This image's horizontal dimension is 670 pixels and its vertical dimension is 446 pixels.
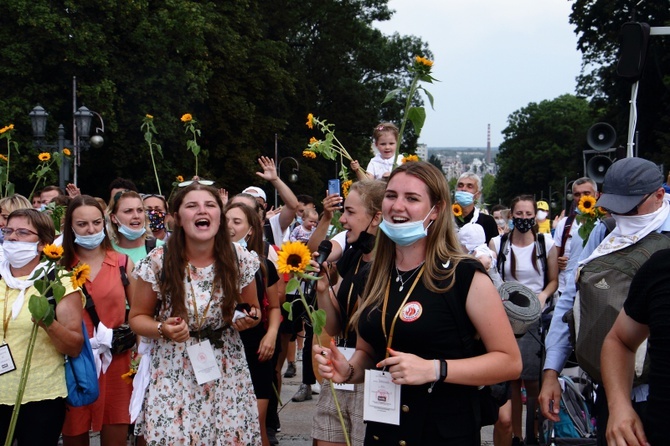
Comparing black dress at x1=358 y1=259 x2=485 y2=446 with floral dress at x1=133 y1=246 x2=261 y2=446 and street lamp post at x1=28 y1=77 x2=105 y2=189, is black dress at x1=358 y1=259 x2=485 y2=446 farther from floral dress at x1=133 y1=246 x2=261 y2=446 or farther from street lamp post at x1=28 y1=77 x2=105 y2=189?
street lamp post at x1=28 y1=77 x2=105 y2=189

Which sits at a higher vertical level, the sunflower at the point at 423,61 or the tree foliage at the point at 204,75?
the tree foliage at the point at 204,75

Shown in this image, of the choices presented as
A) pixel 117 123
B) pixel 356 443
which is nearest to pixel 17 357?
pixel 356 443

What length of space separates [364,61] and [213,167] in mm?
10847

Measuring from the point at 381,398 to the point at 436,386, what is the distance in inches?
8.4

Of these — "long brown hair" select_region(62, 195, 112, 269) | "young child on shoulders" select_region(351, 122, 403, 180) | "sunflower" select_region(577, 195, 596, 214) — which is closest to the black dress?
"long brown hair" select_region(62, 195, 112, 269)

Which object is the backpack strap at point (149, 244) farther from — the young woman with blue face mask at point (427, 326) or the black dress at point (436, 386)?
the black dress at point (436, 386)

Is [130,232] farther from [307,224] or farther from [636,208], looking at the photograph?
[307,224]

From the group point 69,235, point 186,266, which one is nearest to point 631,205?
point 186,266

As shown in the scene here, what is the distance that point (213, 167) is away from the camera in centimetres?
3394

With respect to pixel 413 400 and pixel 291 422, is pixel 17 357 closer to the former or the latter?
pixel 413 400

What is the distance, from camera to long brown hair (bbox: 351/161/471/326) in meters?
3.15

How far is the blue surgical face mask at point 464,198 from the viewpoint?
26.2 feet

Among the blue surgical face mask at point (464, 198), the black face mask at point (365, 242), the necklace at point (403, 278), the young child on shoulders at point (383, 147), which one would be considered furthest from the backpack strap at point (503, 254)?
the necklace at point (403, 278)

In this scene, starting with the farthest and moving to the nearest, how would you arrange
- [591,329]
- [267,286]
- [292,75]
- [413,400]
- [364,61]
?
[364,61] → [292,75] → [267,286] → [591,329] → [413,400]
